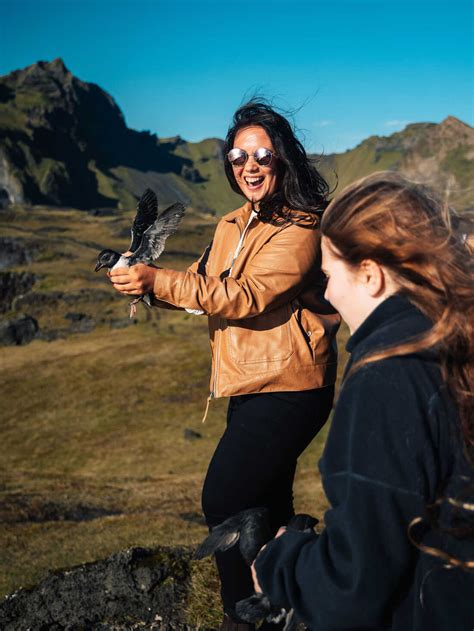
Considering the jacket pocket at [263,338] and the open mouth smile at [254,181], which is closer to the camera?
the jacket pocket at [263,338]

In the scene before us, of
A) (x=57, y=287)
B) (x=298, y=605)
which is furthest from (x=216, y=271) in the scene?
(x=57, y=287)

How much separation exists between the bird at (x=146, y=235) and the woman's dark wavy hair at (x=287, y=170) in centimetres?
69

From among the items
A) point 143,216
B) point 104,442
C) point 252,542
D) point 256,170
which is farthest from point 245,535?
point 104,442

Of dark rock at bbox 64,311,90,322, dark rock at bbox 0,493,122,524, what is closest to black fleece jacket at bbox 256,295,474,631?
dark rock at bbox 0,493,122,524

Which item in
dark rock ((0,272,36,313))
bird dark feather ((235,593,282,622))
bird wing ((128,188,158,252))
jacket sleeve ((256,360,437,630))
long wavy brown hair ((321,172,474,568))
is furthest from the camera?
dark rock ((0,272,36,313))

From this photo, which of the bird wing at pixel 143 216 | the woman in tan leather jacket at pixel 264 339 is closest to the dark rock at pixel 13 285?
the bird wing at pixel 143 216

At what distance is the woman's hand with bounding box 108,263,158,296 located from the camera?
422 cm

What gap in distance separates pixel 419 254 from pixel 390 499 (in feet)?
3.08

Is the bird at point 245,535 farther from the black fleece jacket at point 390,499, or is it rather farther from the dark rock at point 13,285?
the dark rock at point 13,285

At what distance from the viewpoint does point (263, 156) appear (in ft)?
15.8

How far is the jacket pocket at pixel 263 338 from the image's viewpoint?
4367mm

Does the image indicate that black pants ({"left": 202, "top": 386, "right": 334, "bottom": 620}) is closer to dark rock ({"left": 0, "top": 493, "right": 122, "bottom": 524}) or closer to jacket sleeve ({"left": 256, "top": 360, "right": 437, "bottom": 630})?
jacket sleeve ({"left": 256, "top": 360, "right": 437, "bottom": 630})

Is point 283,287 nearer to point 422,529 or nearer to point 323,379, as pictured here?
point 323,379

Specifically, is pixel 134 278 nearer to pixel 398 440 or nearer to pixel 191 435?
pixel 398 440
